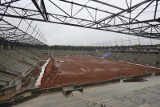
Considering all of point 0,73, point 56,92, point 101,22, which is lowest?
point 56,92

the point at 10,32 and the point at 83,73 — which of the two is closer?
the point at 10,32

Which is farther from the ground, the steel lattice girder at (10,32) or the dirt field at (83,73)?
the steel lattice girder at (10,32)

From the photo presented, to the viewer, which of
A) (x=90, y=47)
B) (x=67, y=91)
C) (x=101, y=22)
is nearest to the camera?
(x=67, y=91)

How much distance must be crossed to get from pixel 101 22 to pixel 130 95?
6853 mm

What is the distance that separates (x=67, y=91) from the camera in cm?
1180

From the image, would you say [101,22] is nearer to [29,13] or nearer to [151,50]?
[29,13]

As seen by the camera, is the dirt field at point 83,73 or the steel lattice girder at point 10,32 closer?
the steel lattice girder at point 10,32

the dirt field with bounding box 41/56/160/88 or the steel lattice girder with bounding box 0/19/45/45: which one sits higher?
the steel lattice girder with bounding box 0/19/45/45

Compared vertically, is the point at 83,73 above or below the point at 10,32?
below

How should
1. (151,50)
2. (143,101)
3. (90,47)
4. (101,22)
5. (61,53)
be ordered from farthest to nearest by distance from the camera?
(90,47) → (61,53) → (151,50) → (101,22) → (143,101)

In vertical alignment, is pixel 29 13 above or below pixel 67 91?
above

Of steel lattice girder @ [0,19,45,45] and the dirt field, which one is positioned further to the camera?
the dirt field

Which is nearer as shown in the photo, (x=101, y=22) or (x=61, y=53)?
(x=101, y=22)

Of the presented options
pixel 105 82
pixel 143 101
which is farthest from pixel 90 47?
pixel 143 101
